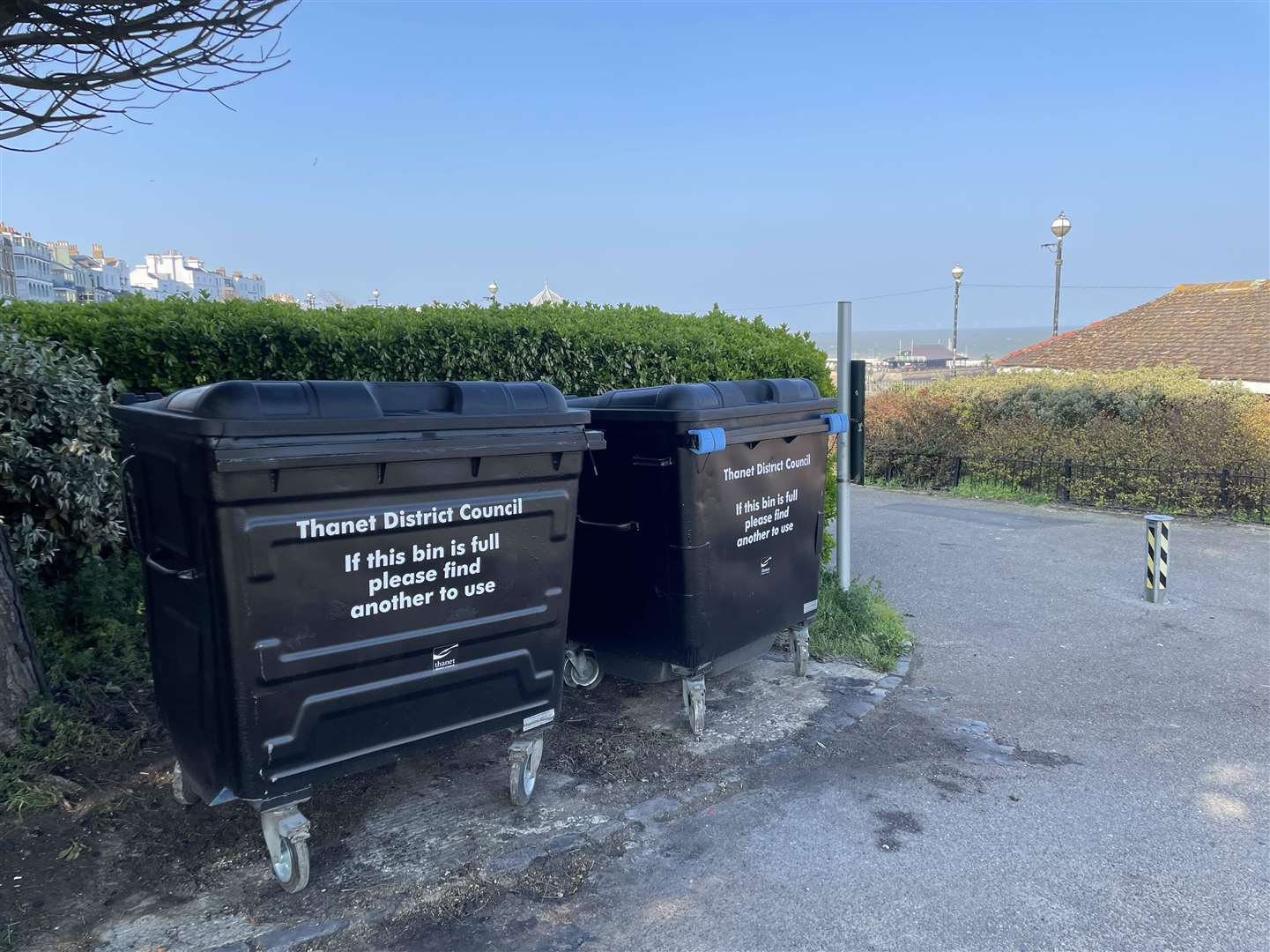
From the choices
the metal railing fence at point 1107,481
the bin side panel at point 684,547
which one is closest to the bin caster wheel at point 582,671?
the bin side panel at point 684,547

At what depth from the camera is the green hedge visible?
16.6 feet

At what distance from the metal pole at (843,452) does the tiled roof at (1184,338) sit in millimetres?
12788

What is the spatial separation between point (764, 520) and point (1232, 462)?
9.21m

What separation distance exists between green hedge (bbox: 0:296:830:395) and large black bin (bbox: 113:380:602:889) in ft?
6.30

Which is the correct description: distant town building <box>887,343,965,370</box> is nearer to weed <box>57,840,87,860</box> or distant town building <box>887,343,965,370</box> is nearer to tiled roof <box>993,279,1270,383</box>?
tiled roof <box>993,279,1270,383</box>

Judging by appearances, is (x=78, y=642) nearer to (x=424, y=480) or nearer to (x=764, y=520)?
(x=424, y=480)

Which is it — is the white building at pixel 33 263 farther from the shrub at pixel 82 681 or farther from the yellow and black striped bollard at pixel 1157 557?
the yellow and black striped bollard at pixel 1157 557

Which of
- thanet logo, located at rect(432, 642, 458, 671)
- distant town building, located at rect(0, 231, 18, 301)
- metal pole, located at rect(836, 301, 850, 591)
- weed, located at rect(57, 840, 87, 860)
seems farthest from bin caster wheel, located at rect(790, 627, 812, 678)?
distant town building, located at rect(0, 231, 18, 301)

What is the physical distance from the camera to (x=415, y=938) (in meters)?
2.87

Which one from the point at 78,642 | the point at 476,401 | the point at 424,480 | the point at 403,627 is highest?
the point at 476,401

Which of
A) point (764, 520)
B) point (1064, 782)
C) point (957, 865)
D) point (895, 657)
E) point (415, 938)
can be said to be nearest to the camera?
point (415, 938)

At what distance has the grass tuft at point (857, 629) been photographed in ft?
18.6

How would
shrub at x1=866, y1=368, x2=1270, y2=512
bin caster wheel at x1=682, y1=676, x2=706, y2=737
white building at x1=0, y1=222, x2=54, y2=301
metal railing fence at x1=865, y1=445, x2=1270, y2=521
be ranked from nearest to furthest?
bin caster wheel at x1=682, y1=676, x2=706, y2=737 < metal railing fence at x1=865, y1=445, x2=1270, y2=521 < shrub at x1=866, y1=368, x2=1270, y2=512 < white building at x1=0, y1=222, x2=54, y2=301

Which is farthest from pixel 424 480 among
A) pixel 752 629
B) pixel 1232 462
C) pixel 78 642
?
pixel 1232 462
